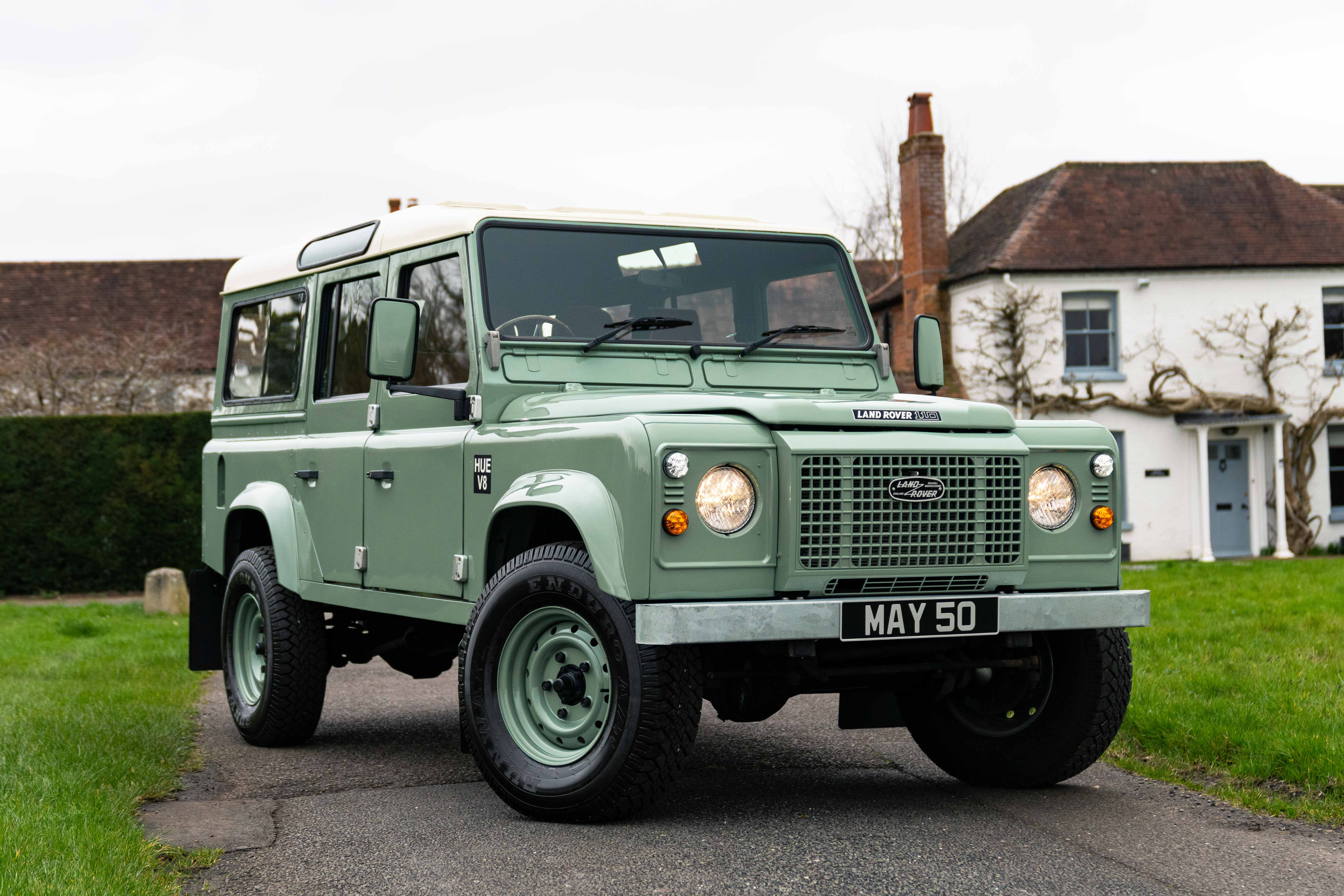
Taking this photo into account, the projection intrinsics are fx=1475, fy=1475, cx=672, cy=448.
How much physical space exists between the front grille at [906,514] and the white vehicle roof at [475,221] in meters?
1.88

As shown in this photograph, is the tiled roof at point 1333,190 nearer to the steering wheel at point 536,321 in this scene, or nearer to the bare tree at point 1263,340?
the bare tree at point 1263,340

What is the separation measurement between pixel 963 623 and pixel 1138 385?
22235 millimetres

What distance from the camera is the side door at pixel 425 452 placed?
20.0 ft

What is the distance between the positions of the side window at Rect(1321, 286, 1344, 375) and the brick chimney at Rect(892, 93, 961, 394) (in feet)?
21.8

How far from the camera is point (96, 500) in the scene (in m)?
19.0

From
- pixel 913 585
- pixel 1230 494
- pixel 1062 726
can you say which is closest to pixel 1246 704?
pixel 1062 726

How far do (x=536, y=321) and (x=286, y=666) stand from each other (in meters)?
2.40

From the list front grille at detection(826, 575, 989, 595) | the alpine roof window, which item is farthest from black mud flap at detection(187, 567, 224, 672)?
front grille at detection(826, 575, 989, 595)

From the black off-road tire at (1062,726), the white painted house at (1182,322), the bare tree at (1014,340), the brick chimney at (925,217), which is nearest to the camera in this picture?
the black off-road tire at (1062,726)

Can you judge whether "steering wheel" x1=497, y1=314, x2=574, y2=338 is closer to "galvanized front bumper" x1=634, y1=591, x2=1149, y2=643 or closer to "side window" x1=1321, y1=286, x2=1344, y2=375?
"galvanized front bumper" x1=634, y1=591, x2=1149, y2=643

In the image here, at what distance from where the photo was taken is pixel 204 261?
127 ft

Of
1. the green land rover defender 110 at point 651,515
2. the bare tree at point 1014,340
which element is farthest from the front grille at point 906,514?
the bare tree at point 1014,340

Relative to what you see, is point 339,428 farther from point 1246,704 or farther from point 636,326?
point 1246,704

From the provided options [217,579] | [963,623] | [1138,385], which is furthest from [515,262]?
[1138,385]
